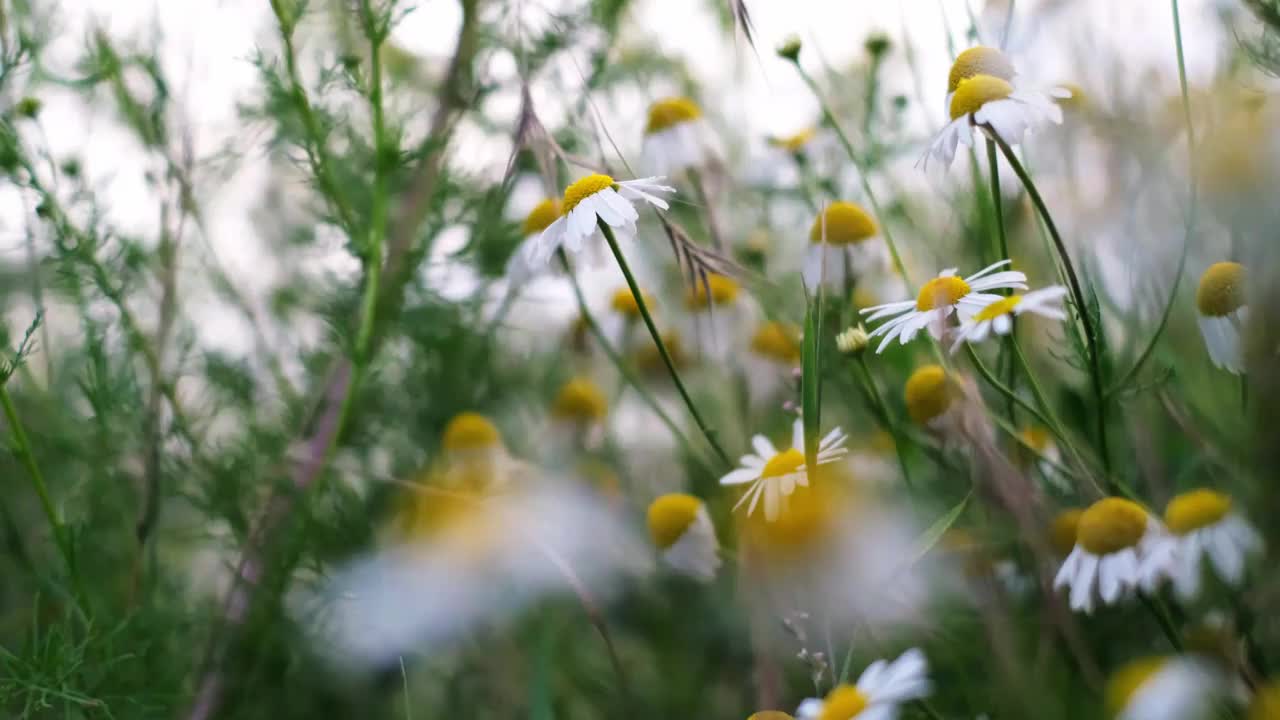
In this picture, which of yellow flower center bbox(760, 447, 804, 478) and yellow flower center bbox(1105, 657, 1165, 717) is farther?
yellow flower center bbox(760, 447, 804, 478)

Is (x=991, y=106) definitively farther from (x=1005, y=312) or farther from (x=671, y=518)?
(x=671, y=518)

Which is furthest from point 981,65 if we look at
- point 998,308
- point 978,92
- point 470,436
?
point 470,436

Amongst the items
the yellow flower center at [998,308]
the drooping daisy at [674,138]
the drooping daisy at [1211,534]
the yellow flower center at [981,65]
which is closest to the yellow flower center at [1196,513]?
the drooping daisy at [1211,534]

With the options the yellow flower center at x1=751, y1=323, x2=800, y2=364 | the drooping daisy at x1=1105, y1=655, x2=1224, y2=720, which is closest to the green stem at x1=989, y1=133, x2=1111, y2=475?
the drooping daisy at x1=1105, y1=655, x2=1224, y2=720

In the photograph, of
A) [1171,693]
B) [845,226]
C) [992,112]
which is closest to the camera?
[1171,693]

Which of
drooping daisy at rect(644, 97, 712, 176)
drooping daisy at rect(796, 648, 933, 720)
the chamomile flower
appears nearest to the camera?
drooping daisy at rect(796, 648, 933, 720)

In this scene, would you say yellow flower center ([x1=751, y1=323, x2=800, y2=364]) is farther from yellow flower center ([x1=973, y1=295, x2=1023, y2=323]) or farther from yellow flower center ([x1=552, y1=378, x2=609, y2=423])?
yellow flower center ([x1=973, y1=295, x2=1023, y2=323])

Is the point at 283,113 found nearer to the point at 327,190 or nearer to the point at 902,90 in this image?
the point at 327,190
